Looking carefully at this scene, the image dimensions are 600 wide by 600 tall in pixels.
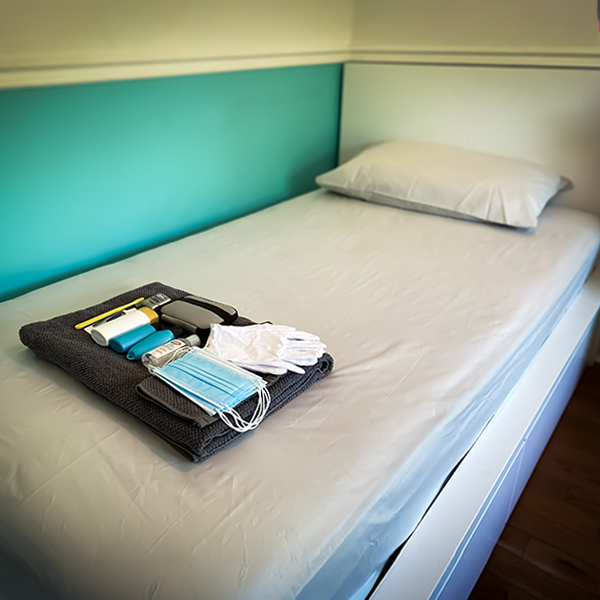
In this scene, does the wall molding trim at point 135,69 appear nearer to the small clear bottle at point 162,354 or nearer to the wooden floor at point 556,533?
the small clear bottle at point 162,354

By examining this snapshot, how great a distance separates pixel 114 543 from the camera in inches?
27.0

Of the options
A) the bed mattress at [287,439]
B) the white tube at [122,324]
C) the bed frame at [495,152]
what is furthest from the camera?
the white tube at [122,324]

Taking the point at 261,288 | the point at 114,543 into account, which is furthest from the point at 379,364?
the point at 114,543

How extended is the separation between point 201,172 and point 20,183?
2.10 feet

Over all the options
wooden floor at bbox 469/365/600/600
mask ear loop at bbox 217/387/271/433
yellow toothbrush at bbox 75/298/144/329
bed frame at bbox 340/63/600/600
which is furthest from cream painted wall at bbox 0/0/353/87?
wooden floor at bbox 469/365/600/600

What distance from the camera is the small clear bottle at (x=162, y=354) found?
0.97 meters

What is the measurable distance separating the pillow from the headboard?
0.35 ft

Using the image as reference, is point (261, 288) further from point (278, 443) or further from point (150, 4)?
point (150, 4)

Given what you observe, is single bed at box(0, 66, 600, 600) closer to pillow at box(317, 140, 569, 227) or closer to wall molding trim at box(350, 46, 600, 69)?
pillow at box(317, 140, 569, 227)

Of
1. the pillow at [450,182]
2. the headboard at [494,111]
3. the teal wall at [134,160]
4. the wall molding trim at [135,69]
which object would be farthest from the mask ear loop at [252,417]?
the headboard at [494,111]

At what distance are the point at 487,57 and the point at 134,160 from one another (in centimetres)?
144

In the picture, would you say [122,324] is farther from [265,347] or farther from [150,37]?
[150,37]

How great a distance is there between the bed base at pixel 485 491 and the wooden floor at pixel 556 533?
62 millimetres

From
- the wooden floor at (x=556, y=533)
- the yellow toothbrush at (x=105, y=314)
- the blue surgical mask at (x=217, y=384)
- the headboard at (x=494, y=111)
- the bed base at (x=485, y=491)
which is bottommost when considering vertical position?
the wooden floor at (x=556, y=533)
